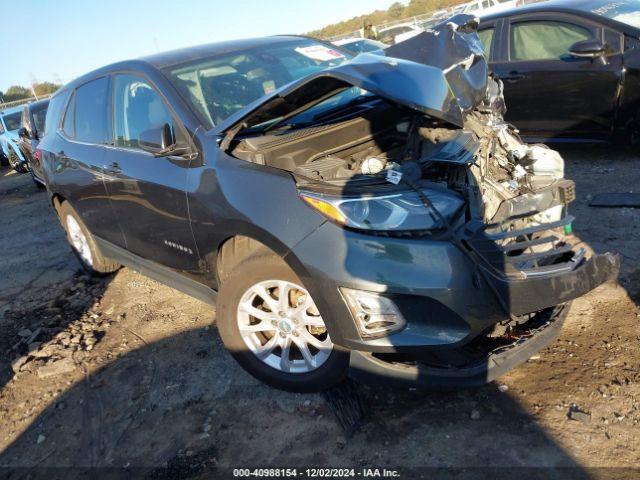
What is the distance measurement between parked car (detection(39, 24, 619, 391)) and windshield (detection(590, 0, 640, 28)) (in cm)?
271

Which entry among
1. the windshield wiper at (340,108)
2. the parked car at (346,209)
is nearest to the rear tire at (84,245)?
the parked car at (346,209)

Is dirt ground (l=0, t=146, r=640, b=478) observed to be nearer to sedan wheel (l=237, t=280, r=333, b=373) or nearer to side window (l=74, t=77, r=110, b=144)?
sedan wheel (l=237, t=280, r=333, b=373)

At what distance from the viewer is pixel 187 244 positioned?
303 cm

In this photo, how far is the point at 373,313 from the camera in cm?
221

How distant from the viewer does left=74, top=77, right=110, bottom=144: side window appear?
3744 mm

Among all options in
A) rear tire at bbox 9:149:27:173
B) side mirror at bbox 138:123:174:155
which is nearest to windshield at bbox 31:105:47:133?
rear tire at bbox 9:149:27:173

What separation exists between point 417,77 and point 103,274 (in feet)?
11.6

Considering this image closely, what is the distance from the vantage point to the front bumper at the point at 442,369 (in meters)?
2.19

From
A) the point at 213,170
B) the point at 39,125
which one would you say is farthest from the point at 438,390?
the point at 39,125

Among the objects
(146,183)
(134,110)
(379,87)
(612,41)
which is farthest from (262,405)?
(612,41)

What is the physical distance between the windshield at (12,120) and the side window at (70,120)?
36.9 feet

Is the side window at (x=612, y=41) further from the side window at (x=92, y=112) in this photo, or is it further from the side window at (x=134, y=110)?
the side window at (x=92, y=112)

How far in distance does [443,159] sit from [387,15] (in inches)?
1898

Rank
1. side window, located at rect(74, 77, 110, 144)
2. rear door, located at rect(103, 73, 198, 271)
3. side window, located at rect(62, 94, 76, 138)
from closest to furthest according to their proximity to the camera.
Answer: rear door, located at rect(103, 73, 198, 271)
side window, located at rect(74, 77, 110, 144)
side window, located at rect(62, 94, 76, 138)
